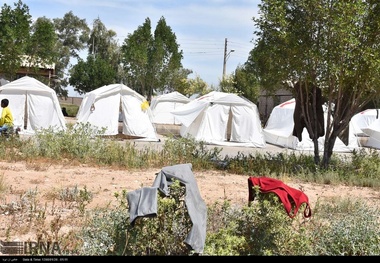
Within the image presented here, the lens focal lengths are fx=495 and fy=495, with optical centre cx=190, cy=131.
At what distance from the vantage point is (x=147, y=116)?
21109 mm

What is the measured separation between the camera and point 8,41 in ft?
81.0

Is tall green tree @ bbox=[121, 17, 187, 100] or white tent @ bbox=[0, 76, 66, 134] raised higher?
tall green tree @ bbox=[121, 17, 187, 100]

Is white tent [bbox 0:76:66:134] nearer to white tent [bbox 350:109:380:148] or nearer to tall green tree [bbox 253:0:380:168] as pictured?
tall green tree [bbox 253:0:380:168]

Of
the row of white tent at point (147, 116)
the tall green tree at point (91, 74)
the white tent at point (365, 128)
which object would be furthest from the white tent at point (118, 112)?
the tall green tree at point (91, 74)

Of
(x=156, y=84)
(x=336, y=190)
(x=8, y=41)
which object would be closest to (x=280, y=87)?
(x=336, y=190)

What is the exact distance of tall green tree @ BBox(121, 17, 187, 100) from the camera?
33844 millimetres

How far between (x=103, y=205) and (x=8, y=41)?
20.1 m

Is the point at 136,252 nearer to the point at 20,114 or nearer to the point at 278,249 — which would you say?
the point at 278,249

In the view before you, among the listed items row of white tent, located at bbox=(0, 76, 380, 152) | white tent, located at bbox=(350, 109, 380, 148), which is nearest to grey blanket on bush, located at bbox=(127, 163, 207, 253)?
row of white tent, located at bbox=(0, 76, 380, 152)

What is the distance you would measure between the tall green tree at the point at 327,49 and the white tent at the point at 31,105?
10639 mm

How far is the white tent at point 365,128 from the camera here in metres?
23.7

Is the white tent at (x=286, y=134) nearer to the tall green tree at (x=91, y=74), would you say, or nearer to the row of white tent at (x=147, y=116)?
the row of white tent at (x=147, y=116)

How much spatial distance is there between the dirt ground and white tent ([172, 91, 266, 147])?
10180 mm
